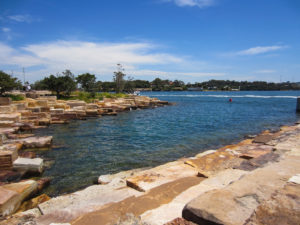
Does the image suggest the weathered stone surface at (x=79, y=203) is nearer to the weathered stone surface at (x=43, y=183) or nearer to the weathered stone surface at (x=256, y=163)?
the weathered stone surface at (x=43, y=183)

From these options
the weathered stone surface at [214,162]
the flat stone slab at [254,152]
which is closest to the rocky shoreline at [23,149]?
the weathered stone surface at [214,162]

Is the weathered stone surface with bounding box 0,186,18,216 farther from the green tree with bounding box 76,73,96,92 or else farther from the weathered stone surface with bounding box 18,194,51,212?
the green tree with bounding box 76,73,96,92

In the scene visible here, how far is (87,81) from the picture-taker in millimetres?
38469

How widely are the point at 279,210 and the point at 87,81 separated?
39375 millimetres

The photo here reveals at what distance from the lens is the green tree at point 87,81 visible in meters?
38.3

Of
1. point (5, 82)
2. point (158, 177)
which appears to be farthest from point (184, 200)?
point (5, 82)

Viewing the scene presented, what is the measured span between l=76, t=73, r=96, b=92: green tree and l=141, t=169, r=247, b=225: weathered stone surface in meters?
36.2

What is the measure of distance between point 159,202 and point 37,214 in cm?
225

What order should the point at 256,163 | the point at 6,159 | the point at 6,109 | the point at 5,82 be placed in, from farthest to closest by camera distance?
the point at 5,82
the point at 6,109
the point at 6,159
the point at 256,163

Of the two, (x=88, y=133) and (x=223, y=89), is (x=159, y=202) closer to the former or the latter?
(x=88, y=133)

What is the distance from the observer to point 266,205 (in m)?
2.35

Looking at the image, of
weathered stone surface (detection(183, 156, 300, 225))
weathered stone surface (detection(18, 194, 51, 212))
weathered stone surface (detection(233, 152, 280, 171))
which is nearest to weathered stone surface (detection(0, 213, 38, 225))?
weathered stone surface (detection(18, 194, 51, 212))

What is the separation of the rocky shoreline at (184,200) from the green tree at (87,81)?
35.0m

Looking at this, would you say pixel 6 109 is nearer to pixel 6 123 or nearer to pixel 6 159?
pixel 6 123
